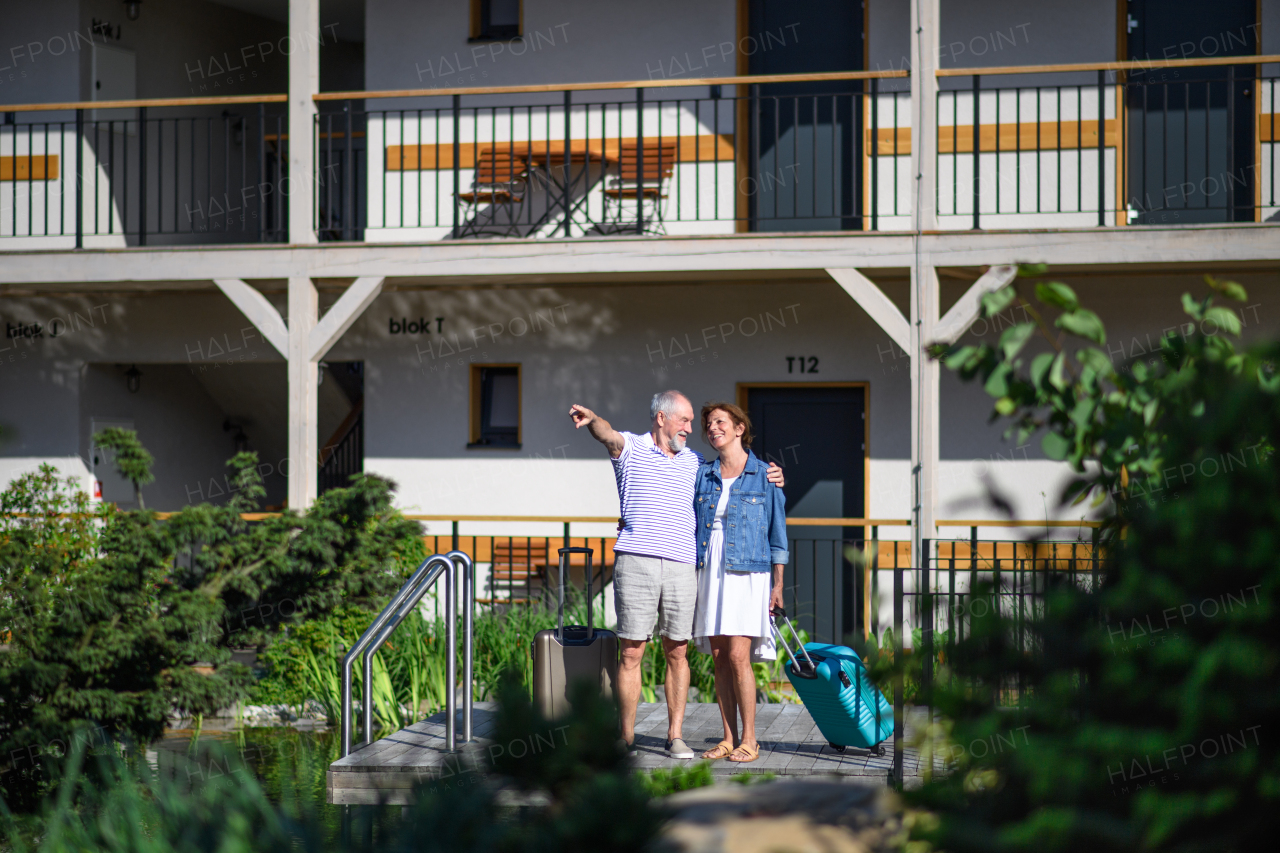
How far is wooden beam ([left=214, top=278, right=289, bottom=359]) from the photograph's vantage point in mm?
9516

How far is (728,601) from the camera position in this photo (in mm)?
5391

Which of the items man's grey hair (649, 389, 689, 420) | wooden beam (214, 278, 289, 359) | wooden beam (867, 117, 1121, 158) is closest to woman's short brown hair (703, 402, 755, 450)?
man's grey hair (649, 389, 689, 420)

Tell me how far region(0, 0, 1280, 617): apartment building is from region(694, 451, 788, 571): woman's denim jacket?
3554 millimetres

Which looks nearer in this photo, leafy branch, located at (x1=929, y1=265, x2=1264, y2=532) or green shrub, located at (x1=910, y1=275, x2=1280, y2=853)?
green shrub, located at (x1=910, y1=275, x2=1280, y2=853)

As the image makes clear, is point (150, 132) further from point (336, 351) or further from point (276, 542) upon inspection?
point (276, 542)

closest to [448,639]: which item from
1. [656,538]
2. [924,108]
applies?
[656,538]

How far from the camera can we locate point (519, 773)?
2.29 metres

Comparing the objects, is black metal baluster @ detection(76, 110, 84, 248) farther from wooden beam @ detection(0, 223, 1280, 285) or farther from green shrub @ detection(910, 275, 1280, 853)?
green shrub @ detection(910, 275, 1280, 853)

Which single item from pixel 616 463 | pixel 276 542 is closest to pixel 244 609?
pixel 276 542

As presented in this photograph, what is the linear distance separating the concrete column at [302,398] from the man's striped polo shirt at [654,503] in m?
4.55

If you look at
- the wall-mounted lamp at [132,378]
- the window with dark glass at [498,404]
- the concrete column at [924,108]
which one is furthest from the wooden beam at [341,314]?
the concrete column at [924,108]

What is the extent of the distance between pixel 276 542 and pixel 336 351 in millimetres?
3806

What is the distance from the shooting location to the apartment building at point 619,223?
9.46 metres

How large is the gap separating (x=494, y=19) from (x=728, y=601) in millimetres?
7773
